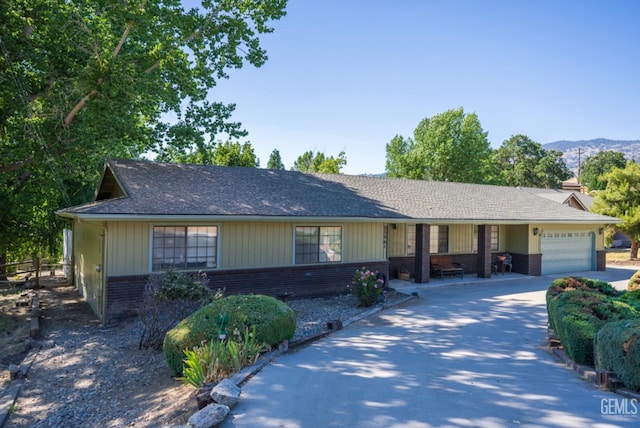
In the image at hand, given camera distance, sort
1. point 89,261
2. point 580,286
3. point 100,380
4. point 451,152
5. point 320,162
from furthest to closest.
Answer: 1. point 320,162
2. point 451,152
3. point 89,261
4. point 580,286
5. point 100,380

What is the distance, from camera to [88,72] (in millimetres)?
12039

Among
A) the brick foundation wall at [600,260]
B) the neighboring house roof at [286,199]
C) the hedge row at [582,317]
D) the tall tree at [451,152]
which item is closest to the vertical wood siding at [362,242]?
the neighboring house roof at [286,199]

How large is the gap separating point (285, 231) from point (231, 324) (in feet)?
20.2

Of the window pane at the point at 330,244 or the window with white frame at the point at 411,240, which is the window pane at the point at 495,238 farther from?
A: the window pane at the point at 330,244

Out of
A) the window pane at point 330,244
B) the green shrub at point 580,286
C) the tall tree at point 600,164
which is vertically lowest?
the green shrub at point 580,286

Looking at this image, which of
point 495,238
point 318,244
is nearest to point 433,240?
point 495,238

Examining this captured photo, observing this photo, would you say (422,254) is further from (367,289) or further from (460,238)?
(367,289)

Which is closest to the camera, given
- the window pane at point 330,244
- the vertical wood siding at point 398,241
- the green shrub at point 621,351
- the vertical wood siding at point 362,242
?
the green shrub at point 621,351

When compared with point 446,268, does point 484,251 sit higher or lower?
higher

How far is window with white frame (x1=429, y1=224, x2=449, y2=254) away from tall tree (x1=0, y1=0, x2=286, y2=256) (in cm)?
1006

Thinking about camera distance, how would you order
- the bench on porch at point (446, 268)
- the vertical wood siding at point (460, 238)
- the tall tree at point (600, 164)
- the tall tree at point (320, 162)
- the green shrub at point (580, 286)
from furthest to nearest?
the tall tree at point (600, 164) < the tall tree at point (320, 162) < the vertical wood siding at point (460, 238) < the bench on porch at point (446, 268) < the green shrub at point (580, 286)

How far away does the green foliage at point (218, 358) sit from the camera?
5.80m

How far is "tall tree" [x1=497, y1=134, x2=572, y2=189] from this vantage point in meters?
59.8

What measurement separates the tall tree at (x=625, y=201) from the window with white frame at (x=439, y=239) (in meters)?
15.0
